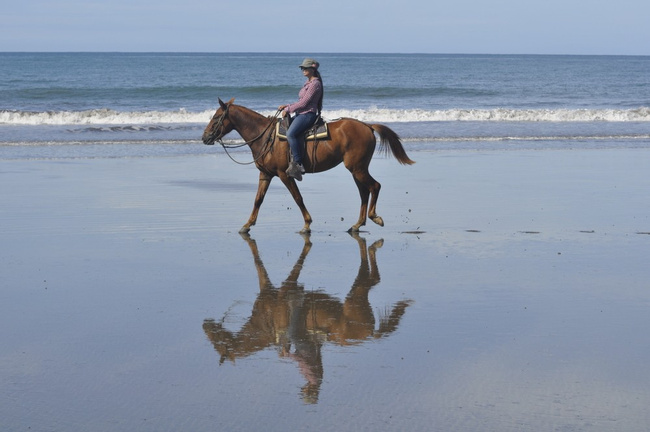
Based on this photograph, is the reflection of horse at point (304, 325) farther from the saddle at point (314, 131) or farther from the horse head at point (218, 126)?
the horse head at point (218, 126)

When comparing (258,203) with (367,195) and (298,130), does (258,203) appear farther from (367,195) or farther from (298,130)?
(367,195)

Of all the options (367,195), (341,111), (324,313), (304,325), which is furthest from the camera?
(341,111)

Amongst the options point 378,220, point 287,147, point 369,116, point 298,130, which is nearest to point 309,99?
point 298,130

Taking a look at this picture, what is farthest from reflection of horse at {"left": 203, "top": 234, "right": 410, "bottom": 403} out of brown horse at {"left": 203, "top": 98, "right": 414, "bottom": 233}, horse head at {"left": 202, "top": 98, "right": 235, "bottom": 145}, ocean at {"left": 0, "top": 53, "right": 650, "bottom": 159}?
ocean at {"left": 0, "top": 53, "right": 650, "bottom": 159}

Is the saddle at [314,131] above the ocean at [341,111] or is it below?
above

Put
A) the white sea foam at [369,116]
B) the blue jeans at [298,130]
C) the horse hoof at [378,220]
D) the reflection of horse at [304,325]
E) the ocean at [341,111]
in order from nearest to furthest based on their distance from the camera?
1. the reflection of horse at [304,325]
2. the blue jeans at [298,130]
3. the horse hoof at [378,220]
4. the ocean at [341,111]
5. the white sea foam at [369,116]

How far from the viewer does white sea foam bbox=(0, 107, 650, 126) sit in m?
33.7

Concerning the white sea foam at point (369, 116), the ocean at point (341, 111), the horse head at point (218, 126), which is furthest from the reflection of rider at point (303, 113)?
the white sea foam at point (369, 116)

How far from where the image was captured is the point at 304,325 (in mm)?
6750

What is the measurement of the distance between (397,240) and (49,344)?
16.6 ft

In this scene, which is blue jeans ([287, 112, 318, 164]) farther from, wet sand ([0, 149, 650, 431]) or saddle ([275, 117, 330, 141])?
wet sand ([0, 149, 650, 431])

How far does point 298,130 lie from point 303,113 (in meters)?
0.22

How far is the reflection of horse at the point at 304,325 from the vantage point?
6.01 metres

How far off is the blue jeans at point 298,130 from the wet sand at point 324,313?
0.96 m
